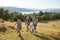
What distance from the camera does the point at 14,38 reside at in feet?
60.8

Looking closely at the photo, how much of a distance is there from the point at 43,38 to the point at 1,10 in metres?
47.0

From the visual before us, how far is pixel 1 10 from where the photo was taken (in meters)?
64.2

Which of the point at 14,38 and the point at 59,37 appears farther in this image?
the point at 59,37

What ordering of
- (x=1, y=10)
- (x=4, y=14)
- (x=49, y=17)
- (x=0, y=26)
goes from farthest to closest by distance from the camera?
(x=49, y=17) < (x=1, y=10) < (x=4, y=14) < (x=0, y=26)

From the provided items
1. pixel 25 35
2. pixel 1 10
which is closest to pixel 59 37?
pixel 25 35

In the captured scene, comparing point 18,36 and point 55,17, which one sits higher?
point 18,36

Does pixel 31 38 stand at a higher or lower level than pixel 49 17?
higher

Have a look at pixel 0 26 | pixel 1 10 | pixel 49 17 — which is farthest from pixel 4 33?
pixel 49 17

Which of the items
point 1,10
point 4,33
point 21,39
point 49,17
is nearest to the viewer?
point 21,39

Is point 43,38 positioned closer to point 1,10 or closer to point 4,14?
point 4,14

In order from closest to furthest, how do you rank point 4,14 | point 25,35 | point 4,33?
point 25,35, point 4,33, point 4,14

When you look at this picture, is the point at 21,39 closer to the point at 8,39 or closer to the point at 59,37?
the point at 8,39

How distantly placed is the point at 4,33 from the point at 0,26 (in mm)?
2176

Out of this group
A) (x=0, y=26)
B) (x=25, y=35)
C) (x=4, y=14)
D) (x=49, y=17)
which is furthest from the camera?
(x=49, y=17)
